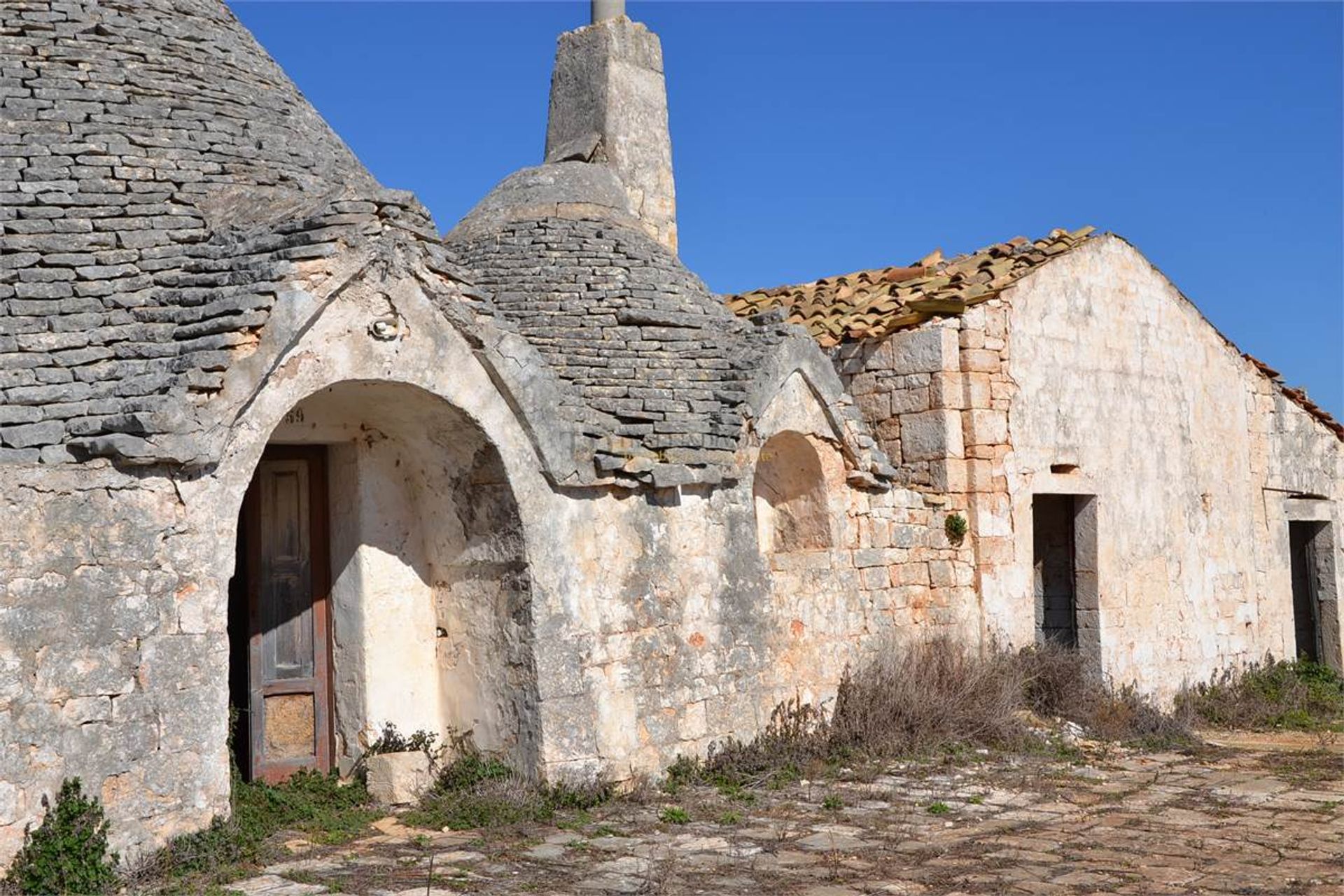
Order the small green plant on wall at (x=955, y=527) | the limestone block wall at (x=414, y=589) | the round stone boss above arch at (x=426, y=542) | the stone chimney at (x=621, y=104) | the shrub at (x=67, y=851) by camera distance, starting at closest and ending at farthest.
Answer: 1. the shrub at (x=67, y=851)
2. the limestone block wall at (x=414, y=589)
3. the round stone boss above arch at (x=426, y=542)
4. the small green plant on wall at (x=955, y=527)
5. the stone chimney at (x=621, y=104)

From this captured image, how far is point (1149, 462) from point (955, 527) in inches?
108

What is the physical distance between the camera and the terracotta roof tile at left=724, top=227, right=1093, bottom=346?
11.0 metres

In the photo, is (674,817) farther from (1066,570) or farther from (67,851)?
(1066,570)

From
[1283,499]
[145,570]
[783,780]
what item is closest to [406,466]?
[145,570]

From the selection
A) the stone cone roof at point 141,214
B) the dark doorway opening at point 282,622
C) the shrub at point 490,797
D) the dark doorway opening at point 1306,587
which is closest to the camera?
the stone cone roof at point 141,214

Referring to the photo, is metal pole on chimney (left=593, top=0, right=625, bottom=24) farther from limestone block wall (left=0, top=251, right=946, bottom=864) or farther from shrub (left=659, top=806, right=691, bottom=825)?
shrub (left=659, top=806, right=691, bottom=825)

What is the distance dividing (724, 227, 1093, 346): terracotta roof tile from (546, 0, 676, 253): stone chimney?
139 centimetres

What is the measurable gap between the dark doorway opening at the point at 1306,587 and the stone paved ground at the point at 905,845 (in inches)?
251

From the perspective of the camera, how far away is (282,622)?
26.5 feet

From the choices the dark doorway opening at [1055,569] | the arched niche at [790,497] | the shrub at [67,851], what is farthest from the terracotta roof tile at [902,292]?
the shrub at [67,851]

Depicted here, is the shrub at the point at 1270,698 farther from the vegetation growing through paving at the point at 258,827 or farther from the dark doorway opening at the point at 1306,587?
the vegetation growing through paving at the point at 258,827

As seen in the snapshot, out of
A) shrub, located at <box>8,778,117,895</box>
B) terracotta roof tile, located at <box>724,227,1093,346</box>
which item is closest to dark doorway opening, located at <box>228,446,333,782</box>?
shrub, located at <box>8,778,117,895</box>

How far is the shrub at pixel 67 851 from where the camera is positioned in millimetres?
5812

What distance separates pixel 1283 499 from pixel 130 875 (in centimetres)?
1193
